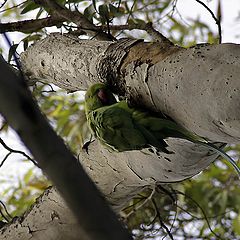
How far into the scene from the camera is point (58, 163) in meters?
0.18

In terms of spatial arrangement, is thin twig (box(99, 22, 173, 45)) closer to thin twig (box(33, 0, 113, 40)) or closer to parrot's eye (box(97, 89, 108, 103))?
thin twig (box(33, 0, 113, 40))

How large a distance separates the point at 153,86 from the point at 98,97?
0.45 ft

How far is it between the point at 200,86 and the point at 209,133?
8 centimetres

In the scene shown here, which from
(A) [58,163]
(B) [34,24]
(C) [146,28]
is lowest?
(A) [58,163]

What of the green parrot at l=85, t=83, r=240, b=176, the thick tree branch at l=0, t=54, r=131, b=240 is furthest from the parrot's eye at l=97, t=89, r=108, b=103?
the thick tree branch at l=0, t=54, r=131, b=240

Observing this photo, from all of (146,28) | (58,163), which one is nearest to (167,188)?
(146,28)

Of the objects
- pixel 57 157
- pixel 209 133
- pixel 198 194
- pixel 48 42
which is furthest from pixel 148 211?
pixel 57 157

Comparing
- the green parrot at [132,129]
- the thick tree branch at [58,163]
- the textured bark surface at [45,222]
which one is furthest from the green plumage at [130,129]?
the thick tree branch at [58,163]

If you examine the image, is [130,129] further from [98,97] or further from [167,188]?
[167,188]

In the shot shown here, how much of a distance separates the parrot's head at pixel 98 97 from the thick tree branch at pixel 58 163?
1.71ft

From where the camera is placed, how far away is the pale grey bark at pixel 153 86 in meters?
0.52

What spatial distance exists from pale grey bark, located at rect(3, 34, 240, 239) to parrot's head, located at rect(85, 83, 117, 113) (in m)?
0.02

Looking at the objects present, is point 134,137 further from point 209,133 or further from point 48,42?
point 48,42

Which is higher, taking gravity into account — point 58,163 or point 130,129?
point 130,129
